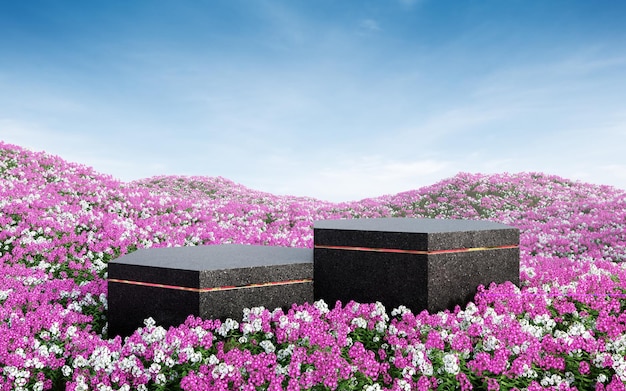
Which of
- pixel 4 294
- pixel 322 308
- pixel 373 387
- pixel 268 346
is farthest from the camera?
pixel 4 294

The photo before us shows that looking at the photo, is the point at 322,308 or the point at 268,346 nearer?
the point at 268,346

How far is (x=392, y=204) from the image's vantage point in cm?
2562

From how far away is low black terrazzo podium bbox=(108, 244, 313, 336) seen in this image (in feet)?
21.2

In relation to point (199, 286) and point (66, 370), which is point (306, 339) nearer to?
point (199, 286)

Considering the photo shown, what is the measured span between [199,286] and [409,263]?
263 centimetres

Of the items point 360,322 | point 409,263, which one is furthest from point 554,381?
point 409,263

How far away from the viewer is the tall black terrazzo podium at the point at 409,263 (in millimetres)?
6656

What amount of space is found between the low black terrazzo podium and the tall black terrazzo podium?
1.21ft

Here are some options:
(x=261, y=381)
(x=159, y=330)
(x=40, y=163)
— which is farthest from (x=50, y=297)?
(x=40, y=163)

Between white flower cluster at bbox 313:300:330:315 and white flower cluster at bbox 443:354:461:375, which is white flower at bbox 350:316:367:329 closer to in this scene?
white flower cluster at bbox 313:300:330:315

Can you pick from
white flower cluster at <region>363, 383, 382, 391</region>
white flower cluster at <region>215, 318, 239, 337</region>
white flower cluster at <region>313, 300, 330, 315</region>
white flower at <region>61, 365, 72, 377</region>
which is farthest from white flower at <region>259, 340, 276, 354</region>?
white flower at <region>61, 365, 72, 377</region>

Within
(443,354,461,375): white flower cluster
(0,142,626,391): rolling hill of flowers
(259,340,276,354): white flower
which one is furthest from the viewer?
(259,340,276,354): white flower

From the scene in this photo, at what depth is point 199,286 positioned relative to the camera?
6332 millimetres

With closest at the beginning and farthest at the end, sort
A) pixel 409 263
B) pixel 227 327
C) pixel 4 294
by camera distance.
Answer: pixel 227 327 < pixel 409 263 < pixel 4 294
